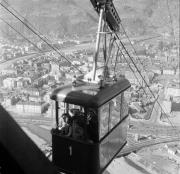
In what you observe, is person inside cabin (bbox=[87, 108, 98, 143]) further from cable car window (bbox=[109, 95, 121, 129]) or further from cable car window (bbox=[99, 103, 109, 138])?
cable car window (bbox=[109, 95, 121, 129])

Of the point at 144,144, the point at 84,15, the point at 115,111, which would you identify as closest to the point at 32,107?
the point at 144,144

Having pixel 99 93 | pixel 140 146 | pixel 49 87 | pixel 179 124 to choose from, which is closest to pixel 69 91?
pixel 99 93

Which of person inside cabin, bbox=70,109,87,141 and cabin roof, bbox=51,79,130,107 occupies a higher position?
cabin roof, bbox=51,79,130,107

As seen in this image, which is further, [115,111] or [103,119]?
[115,111]

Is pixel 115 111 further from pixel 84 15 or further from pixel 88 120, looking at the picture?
pixel 84 15

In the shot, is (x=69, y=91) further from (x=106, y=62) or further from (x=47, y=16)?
(x=47, y=16)

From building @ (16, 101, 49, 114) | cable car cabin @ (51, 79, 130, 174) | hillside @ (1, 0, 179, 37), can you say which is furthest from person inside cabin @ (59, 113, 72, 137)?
hillside @ (1, 0, 179, 37)

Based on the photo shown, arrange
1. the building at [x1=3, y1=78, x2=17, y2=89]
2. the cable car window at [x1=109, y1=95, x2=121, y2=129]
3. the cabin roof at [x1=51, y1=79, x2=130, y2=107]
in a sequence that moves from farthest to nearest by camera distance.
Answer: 1. the building at [x1=3, y1=78, x2=17, y2=89]
2. the cable car window at [x1=109, y1=95, x2=121, y2=129]
3. the cabin roof at [x1=51, y1=79, x2=130, y2=107]
